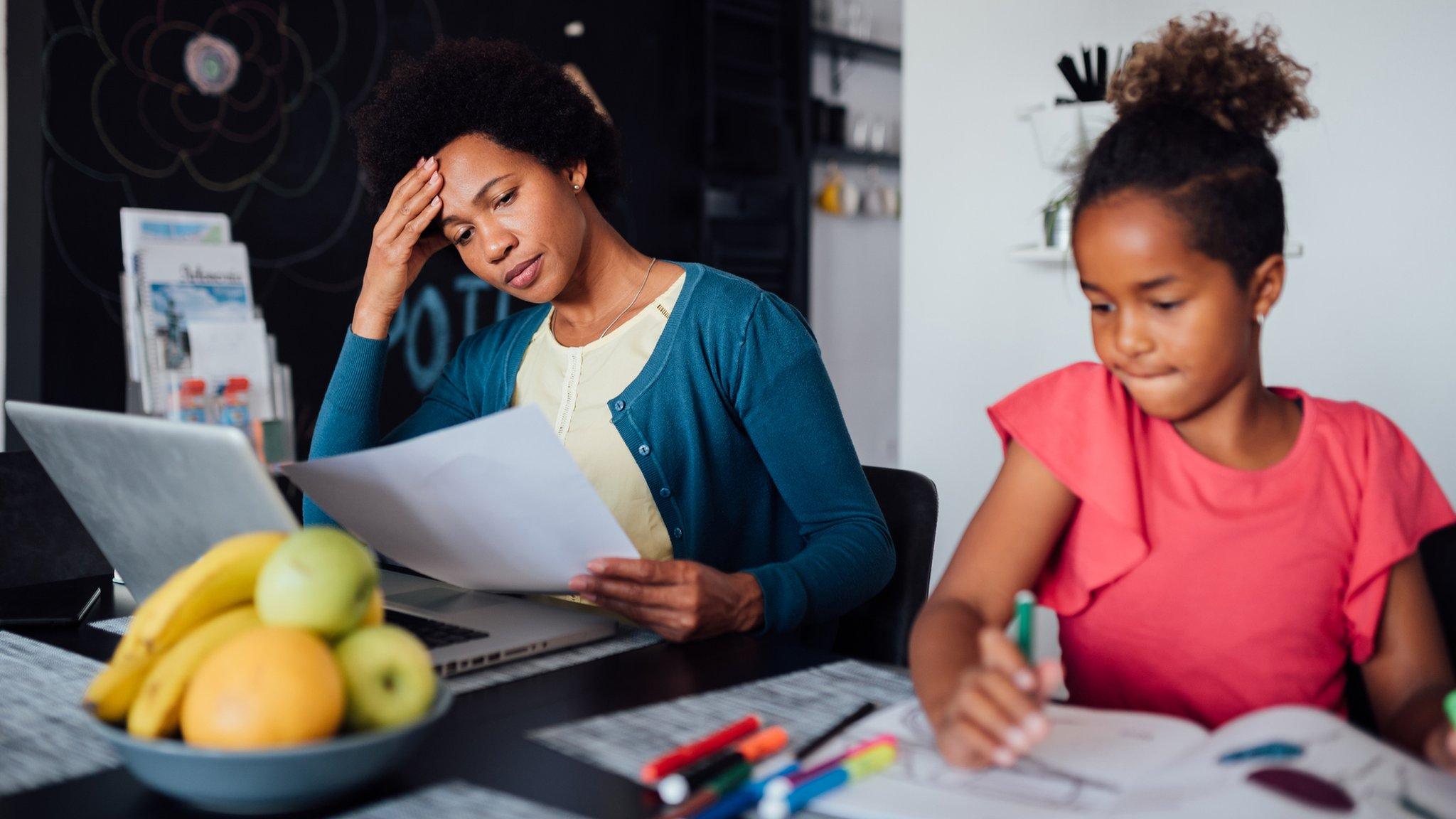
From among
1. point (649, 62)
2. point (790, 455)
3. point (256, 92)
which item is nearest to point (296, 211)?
point (256, 92)

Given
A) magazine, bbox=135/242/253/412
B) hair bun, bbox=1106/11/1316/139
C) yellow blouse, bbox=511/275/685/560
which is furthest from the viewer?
magazine, bbox=135/242/253/412

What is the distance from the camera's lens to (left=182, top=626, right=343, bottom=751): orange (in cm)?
59

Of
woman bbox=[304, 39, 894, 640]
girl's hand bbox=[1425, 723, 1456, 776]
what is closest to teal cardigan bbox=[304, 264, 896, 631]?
woman bbox=[304, 39, 894, 640]

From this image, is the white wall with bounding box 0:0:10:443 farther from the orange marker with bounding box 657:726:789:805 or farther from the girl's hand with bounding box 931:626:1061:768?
the girl's hand with bounding box 931:626:1061:768

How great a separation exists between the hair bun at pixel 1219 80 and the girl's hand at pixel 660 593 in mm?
536

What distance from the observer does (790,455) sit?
1280 mm

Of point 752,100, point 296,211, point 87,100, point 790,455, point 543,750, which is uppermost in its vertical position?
point 752,100

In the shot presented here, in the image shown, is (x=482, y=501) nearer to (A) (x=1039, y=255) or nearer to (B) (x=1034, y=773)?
(B) (x=1034, y=773)

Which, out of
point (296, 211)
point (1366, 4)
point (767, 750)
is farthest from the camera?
point (296, 211)

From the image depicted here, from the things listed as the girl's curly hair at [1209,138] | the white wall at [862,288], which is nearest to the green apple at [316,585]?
the girl's curly hair at [1209,138]

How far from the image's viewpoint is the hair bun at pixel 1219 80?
937 mm

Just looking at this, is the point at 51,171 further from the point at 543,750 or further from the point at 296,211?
the point at 543,750

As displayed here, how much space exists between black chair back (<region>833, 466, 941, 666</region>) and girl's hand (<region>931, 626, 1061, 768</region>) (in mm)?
600

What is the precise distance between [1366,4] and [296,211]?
99.5 inches
